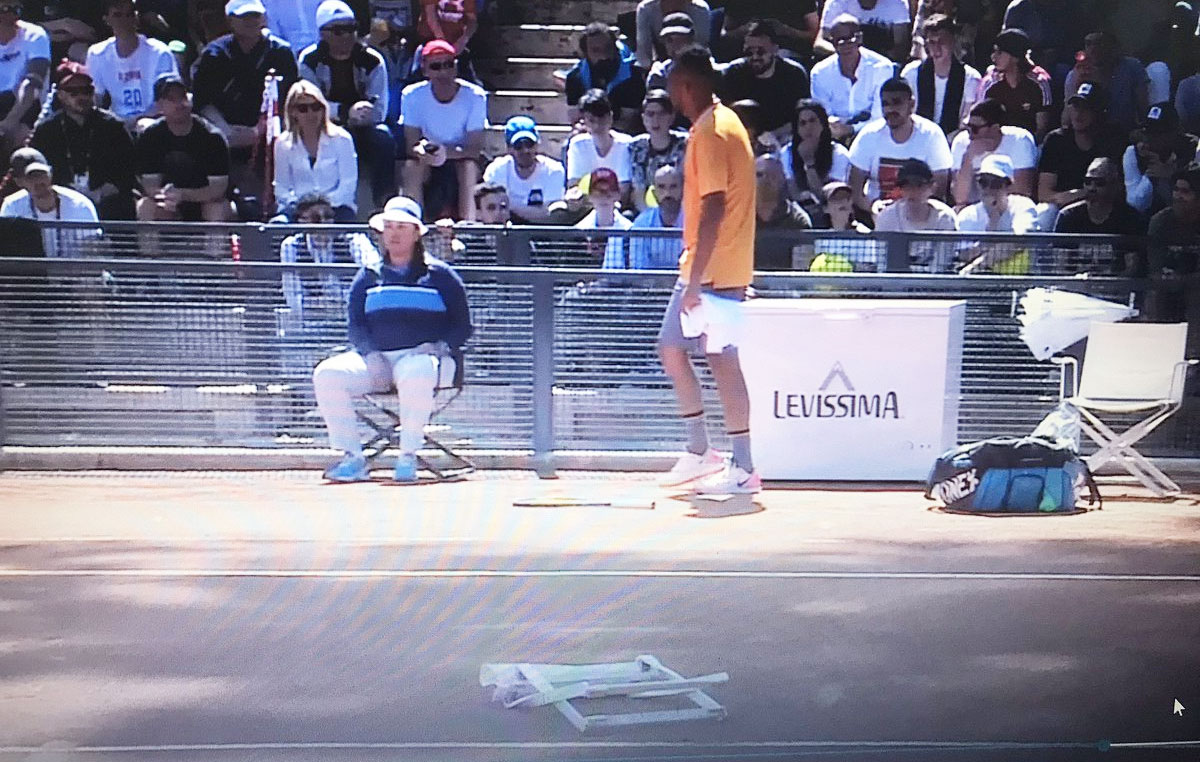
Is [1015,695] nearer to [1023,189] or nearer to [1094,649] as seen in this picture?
[1094,649]

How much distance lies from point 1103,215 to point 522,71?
1.61 m

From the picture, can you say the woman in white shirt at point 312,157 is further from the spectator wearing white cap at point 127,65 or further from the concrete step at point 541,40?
the concrete step at point 541,40

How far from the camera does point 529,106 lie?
140 inches

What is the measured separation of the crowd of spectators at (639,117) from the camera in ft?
9.93

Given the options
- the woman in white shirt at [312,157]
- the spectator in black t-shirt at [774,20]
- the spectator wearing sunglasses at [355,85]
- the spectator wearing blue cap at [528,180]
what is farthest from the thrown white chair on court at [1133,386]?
the woman in white shirt at [312,157]

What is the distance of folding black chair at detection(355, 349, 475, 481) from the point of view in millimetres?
3996

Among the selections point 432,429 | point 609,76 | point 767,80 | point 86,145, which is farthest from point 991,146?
point 86,145

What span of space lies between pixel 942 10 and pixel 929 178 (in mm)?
577

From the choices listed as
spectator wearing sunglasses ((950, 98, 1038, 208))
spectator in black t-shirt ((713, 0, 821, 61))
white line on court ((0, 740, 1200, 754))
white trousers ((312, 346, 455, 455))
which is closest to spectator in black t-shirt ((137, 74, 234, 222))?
white trousers ((312, 346, 455, 455))

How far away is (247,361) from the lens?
13.2 ft

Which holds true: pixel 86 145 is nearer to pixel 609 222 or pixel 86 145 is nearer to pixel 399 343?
pixel 399 343

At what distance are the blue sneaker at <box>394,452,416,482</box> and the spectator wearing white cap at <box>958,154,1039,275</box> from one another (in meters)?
1.72

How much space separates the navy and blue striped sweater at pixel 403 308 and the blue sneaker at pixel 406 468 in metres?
0.32

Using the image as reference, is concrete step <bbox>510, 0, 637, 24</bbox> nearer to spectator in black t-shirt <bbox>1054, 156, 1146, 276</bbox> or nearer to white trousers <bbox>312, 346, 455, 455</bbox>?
white trousers <bbox>312, 346, 455, 455</bbox>
